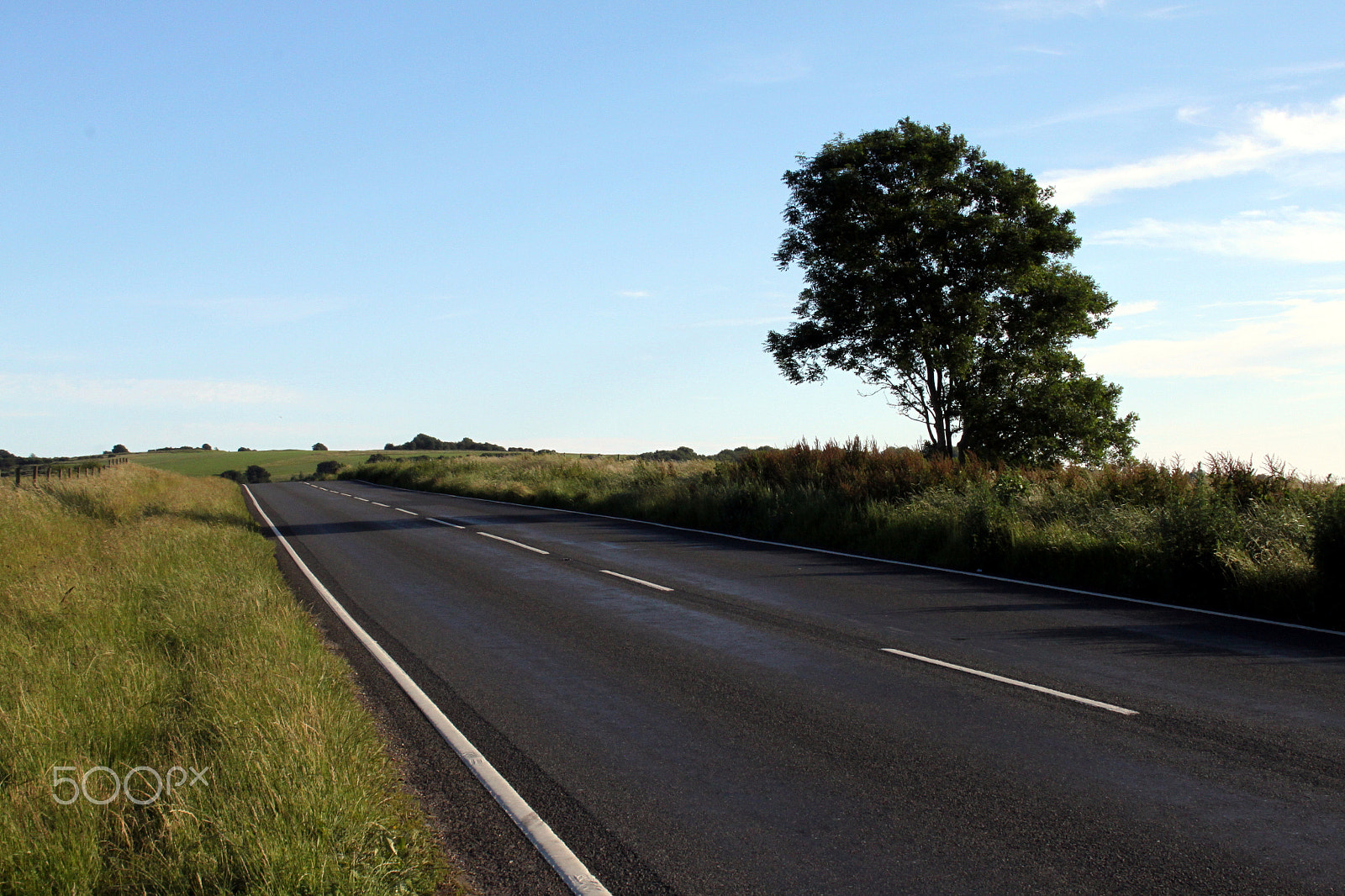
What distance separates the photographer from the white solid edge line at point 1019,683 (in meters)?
6.31

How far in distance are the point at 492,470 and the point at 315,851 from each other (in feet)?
150

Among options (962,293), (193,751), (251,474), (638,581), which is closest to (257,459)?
(251,474)

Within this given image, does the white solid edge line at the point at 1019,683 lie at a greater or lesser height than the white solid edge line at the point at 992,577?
lesser

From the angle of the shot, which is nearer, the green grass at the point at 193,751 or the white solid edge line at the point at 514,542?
the green grass at the point at 193,751

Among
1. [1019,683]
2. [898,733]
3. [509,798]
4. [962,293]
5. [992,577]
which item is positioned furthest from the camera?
[962,293]

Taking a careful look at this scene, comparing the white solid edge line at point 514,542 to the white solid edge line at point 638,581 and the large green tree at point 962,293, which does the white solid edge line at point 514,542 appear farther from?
the large green tree at point 962,293

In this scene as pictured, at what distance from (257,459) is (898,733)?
121109mm

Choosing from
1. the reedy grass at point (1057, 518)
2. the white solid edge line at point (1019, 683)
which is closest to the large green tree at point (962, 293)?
the reedy grass at point (1057, 518)

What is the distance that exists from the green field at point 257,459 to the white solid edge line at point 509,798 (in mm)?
92185

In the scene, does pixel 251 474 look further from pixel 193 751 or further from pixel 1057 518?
pixel 193 751

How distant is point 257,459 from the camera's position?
4478 inches

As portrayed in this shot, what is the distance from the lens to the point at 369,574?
1420cm

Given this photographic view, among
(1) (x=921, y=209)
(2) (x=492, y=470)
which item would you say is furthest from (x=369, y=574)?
(2) (x=492, y=470)

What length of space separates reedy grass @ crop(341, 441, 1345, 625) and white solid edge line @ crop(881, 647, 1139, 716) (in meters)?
4.63
